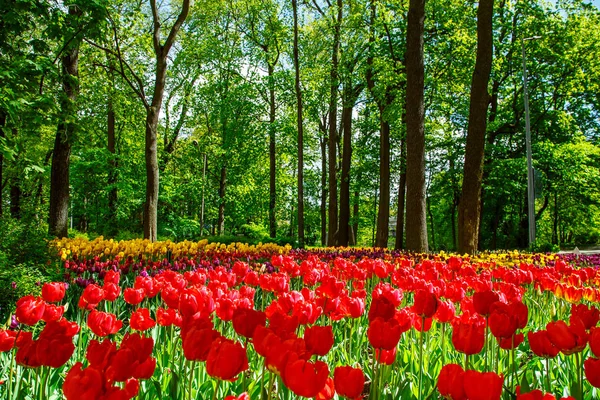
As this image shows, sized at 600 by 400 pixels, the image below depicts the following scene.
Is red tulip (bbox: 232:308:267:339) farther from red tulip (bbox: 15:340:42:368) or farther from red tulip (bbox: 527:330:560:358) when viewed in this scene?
red tulip (bbox: 527:330:560:358)

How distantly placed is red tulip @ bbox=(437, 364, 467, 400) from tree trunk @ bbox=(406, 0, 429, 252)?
9.28 metres

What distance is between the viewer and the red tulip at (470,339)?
1725 mm

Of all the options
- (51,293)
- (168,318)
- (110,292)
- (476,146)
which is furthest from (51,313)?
(476,146)

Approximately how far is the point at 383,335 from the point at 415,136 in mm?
9585

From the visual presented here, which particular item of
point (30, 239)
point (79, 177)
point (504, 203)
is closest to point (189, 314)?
point (30, 239)

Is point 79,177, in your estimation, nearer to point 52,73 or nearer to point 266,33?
point 266,33

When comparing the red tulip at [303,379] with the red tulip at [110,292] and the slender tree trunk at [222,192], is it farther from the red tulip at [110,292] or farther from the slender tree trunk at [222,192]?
the slender tree trunk at [222,192]

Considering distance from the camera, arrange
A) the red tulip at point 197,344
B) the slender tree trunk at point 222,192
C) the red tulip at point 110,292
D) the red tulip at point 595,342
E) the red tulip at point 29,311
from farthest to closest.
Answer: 1. the slender tree trunk at point 222,192
2. the red tulip at point 110,292
3. the red tulip at point 29,311
4. the red tulip at point 595,342
5. the red tulip at point 197,344

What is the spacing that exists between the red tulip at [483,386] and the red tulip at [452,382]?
63 millimetres

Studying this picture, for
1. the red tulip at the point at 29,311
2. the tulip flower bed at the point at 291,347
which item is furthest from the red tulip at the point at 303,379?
the red tulip at the point at 29,311

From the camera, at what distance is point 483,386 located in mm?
1137

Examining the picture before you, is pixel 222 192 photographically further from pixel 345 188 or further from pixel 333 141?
pixel 345 188

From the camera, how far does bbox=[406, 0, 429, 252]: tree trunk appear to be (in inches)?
410

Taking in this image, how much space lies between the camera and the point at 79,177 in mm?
19219
